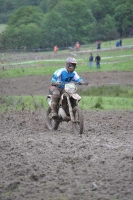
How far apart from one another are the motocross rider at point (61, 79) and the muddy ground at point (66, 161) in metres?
0.78

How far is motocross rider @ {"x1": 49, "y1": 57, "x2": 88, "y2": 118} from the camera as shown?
14273mm

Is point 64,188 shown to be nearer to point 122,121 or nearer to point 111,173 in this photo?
point 111,173

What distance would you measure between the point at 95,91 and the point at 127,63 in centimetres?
1571

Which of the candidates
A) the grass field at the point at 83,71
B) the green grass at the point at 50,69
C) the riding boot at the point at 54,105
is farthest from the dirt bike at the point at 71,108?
the green grass at the point at 50,69

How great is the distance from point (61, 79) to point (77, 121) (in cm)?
121

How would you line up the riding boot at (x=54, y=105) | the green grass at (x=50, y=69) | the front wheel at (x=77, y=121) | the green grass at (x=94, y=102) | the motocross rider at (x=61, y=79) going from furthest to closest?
1. the green grass at (x=50, y=69)
2. the green grass at (x=94, y=102)
3. the riding boot at (x=54, y=105)
4. the motocross rider at (x=61, y=79)
5. the front wheel at (x=77, y=121)

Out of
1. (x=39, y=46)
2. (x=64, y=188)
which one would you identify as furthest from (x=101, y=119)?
(x=39, y=46)

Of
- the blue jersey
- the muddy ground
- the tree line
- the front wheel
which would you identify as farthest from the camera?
the tree line

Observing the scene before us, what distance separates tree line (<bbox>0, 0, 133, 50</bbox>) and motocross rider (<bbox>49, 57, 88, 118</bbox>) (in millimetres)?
52468

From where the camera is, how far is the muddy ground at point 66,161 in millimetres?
8250

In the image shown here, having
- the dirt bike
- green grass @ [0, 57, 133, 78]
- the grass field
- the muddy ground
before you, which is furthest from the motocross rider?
green grass @ [0, 57, 133, 78]

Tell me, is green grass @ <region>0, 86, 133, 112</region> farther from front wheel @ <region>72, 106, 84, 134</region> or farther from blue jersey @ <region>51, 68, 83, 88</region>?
front wheel @ <region>72, 106, 84, 134</region>

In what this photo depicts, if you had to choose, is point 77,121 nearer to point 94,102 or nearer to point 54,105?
point 54,105

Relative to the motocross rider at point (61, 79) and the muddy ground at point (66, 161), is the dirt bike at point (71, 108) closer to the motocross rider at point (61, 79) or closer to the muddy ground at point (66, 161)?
the motocross rider at point (61, 79)
